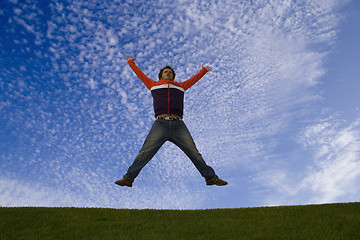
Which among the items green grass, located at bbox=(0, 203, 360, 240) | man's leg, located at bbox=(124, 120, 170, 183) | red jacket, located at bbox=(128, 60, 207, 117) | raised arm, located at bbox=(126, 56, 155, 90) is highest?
raised arm, located at bbox=(126, 56, 155, 90)

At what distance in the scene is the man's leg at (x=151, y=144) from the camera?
6402 millimetres

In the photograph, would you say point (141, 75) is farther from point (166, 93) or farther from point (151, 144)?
point (151, 144)

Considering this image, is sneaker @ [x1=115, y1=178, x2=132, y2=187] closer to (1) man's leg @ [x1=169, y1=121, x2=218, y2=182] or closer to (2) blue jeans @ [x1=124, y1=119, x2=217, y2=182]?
(2) blue jeans @ [x1=124, y1=119, x2=217, y2=182]

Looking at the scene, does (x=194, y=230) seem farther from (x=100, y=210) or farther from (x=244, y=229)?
(x=100, y=210)

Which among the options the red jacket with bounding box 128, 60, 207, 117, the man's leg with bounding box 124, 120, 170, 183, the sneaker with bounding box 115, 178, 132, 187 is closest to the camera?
the sneaker with bounding box 115, 178, 132, 187

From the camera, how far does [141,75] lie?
7332 mm

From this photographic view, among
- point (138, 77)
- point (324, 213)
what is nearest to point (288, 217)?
point (324, 213)

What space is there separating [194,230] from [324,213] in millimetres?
3398

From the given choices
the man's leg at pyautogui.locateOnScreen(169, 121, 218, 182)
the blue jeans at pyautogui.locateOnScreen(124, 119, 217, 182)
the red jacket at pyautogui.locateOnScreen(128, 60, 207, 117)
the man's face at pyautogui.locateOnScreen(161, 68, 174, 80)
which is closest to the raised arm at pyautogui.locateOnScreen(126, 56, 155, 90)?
the red jacket at pyautogui.locateOnScreen(128, 60, 207, 117)

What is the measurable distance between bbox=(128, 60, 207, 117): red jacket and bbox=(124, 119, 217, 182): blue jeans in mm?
273

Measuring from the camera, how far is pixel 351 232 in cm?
691

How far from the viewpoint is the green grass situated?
6.94 metres

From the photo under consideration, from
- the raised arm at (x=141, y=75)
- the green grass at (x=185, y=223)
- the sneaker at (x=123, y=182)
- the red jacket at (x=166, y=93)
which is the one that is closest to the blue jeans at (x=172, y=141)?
the red jacket at (x=166, y=93)

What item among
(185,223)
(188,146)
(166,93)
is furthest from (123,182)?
(185,223)
